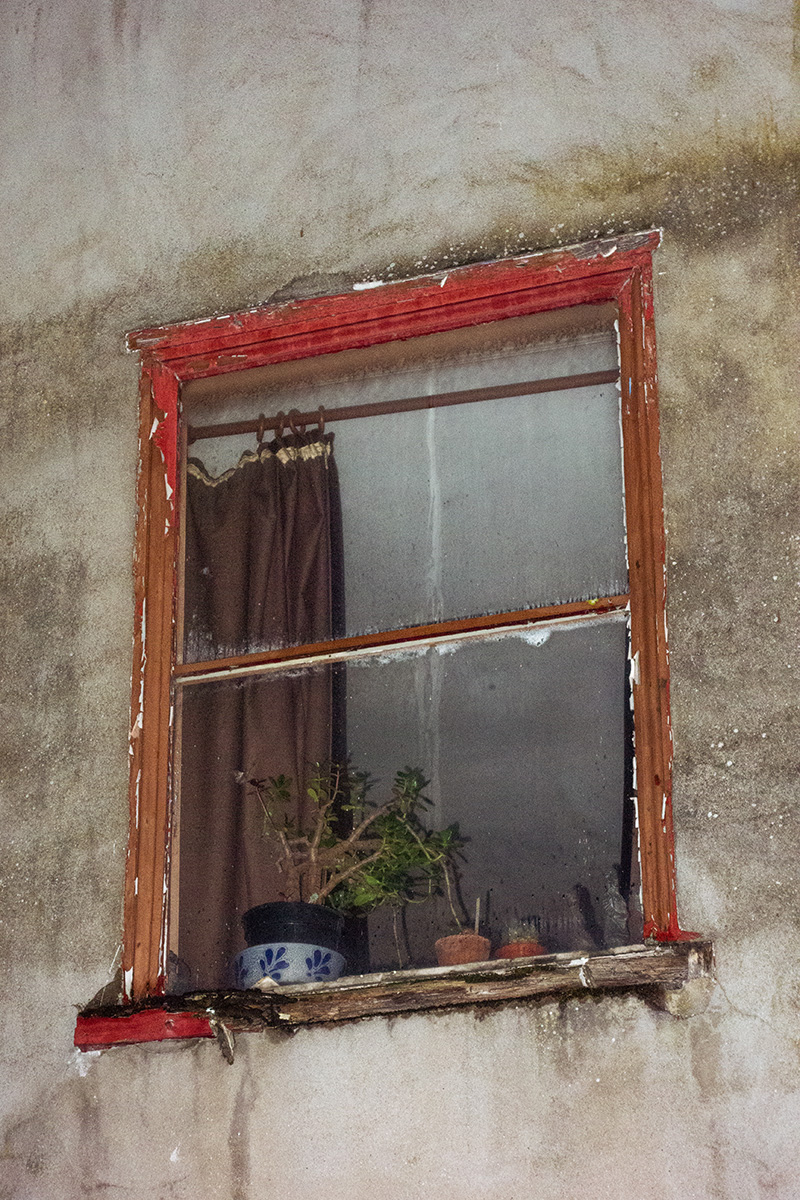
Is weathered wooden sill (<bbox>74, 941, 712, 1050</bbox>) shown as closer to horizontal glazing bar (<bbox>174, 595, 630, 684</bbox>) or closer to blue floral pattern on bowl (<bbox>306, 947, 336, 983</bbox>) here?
blue floral pattern on bowl (<bbox>306, 947, 336, 983</bbox>)

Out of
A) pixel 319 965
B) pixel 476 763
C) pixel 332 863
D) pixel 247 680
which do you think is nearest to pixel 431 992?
pixel 319 965

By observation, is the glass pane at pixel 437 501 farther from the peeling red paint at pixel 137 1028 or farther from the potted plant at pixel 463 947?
the peeling red paint at pixel 137 1028

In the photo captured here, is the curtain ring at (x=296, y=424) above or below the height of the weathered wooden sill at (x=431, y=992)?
above

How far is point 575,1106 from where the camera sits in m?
2.37

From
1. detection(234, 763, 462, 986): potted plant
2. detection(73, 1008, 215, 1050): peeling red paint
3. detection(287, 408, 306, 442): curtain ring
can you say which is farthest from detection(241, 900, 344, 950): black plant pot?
detection(287, 408, 306, 442): curtain ring

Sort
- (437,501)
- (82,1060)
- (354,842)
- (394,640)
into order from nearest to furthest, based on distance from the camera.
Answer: (82,1060) → (354,842) → (394,640) → (437,501)

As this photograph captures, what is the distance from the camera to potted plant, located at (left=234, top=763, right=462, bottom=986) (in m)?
2.69

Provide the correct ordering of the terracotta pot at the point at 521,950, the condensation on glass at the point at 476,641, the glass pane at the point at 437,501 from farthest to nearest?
the glass pane at the point at 437,501, the condensation on glass at the point at 476,641, the terracotta pot at the point at 521,950

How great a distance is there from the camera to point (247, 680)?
9.91 ft

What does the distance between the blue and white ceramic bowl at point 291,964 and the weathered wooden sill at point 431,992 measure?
0.04 m

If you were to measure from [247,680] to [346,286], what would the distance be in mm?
974

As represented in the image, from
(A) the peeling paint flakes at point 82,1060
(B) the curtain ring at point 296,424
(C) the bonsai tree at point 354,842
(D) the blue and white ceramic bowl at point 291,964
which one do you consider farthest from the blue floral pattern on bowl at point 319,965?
(B) the curtain ring at point 296,424

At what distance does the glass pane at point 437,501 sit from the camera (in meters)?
2.91

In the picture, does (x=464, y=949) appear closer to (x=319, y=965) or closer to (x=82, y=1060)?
(x=319, y=965)
